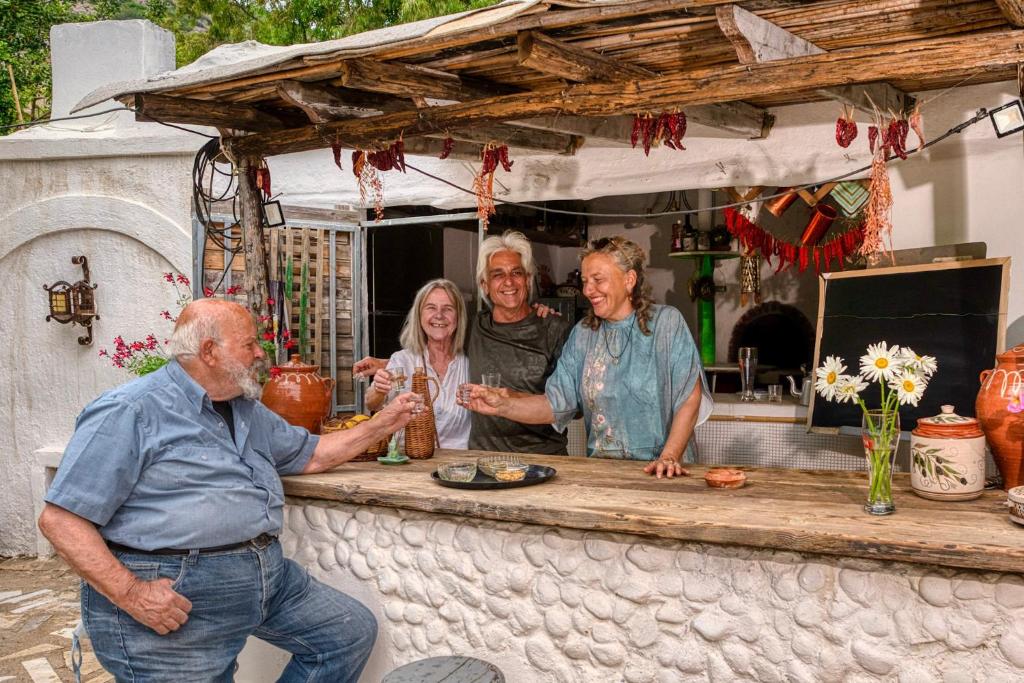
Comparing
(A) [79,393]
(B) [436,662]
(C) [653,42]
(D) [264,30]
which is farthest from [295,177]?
(D) [264,30]

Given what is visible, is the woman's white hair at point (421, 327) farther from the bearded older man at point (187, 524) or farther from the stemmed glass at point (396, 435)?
the bearded older man at point (187, 524)

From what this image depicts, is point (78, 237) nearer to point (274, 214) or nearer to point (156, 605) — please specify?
point (274, 214)

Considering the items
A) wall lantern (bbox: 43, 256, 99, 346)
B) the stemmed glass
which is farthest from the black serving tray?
wall lantern (bbox: 43, 256, 99, 346)

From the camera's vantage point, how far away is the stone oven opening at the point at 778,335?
10.4 meters

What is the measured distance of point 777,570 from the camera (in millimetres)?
2643

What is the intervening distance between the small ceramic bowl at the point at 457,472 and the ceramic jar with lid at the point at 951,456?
151 cm

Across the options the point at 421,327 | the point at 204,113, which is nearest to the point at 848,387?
the point at 421,327

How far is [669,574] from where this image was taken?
9.19 ft

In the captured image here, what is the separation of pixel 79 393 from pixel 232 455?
4.78 meters

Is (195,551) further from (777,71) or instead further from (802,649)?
(777,71)

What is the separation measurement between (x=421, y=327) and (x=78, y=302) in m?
3.92

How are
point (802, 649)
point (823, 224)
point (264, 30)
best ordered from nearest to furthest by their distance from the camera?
point (802, 649)
point (823, 224)
point (264, 30)

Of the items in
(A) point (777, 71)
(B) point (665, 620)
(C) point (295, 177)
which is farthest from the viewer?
(C) point (295, 177)

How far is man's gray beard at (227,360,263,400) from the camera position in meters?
3.02
